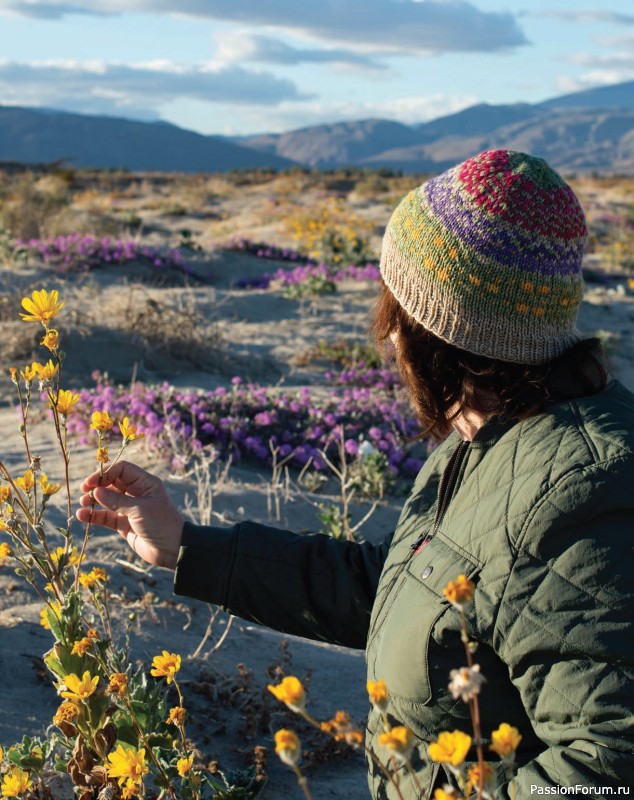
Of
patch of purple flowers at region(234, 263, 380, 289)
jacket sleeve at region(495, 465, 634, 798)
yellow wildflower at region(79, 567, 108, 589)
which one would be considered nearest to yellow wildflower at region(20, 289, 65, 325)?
yellow wildflower at region(79, 567, 108, 589)

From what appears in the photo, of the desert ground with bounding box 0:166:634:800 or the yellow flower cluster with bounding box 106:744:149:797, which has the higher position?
the yellow flower cluster with bounding box 106:744:149:797

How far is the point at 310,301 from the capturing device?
37.4 ft

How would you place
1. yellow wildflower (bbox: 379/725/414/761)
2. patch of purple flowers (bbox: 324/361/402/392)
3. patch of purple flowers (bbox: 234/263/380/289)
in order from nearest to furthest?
yellow wildflower (bbox: 379/725/414/761), patch of purple flowers (bbox: 324/361/402/392), patch of purple flowers (bbox: 234/263/380/289)

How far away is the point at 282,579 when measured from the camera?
88.2 inches

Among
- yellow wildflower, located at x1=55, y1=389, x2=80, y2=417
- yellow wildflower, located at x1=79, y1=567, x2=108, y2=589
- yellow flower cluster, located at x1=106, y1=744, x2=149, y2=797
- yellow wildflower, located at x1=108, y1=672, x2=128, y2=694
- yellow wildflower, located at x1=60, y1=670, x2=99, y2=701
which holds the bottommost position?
yellow flower cluster, located at x1=106, y1=744, x2=149, y2=797

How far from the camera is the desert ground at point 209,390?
3.11m

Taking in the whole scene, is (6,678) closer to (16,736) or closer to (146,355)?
(16,736)

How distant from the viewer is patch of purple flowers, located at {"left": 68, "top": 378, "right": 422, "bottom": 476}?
242 inches

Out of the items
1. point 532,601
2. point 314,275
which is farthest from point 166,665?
point 314,275

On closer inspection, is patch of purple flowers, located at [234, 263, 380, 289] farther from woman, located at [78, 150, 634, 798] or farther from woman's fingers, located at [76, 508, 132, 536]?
woman, located at [78, 150, 634, 798]

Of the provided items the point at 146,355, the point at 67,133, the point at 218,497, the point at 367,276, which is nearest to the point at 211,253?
the point at 367,276

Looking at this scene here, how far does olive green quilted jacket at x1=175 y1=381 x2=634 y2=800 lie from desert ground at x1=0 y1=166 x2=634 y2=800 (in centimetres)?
86

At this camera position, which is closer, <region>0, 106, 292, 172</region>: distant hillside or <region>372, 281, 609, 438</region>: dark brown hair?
<region>372, 281, 609, 438</region>: dark brown hair

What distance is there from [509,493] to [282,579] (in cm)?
83
